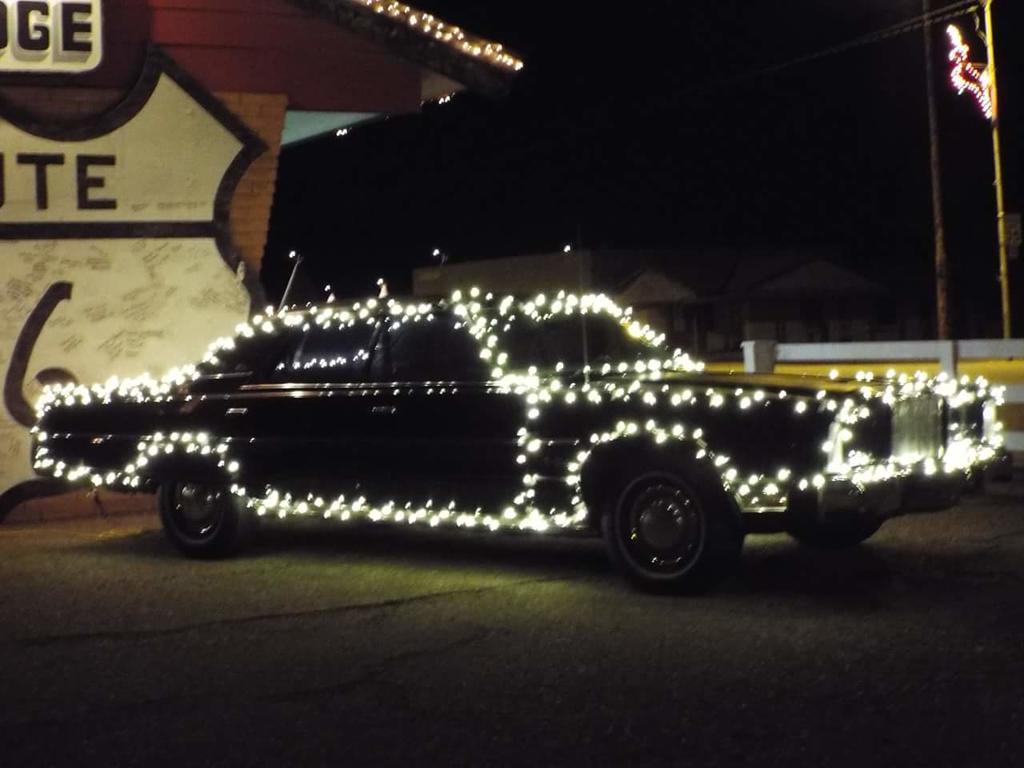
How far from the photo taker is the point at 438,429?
9398 millimetres

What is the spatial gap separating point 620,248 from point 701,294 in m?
5.32

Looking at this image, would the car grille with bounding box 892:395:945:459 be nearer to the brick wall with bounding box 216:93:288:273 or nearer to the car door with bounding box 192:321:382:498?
the car door with bounding box 192:321:382:498

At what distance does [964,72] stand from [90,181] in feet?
66.8

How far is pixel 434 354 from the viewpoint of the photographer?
9641 millimetres

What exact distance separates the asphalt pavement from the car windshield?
1260mm

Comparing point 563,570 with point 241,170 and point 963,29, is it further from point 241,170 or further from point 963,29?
point 963,29

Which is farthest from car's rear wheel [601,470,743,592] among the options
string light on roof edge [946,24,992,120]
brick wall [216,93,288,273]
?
string light on roof edge [946,24,992,120]

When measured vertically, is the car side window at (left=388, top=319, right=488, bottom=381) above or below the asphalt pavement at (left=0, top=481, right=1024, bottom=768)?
above

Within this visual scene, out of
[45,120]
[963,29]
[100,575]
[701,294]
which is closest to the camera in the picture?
[100,575]

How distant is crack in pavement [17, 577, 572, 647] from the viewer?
8.01m

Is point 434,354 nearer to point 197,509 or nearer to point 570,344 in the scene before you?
point 570,344

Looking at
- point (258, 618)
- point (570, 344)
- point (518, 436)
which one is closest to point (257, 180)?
point (570, 344)

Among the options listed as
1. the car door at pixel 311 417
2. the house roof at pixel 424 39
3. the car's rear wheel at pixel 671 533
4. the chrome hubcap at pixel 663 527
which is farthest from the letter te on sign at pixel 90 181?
the chrome hubcap at pixel 663 527

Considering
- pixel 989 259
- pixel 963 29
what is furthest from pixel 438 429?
pixel 989 259
